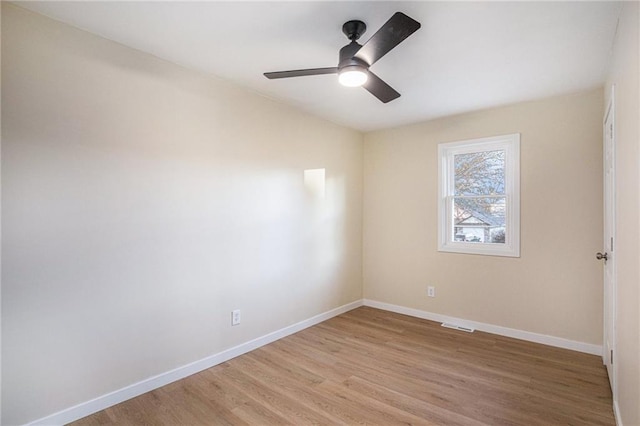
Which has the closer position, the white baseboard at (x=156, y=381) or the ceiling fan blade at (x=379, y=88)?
the white baseboard at (x=156, y=381)

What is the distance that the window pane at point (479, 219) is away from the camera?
3.58 m

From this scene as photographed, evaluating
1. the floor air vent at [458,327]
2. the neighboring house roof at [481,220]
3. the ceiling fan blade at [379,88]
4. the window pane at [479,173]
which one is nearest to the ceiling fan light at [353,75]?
the ceiling fan blade at [379,88]

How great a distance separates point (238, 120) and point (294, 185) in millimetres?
921

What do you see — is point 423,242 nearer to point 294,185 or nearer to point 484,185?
point 484,185

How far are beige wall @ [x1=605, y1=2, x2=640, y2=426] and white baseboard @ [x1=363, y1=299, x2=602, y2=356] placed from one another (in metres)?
1.16

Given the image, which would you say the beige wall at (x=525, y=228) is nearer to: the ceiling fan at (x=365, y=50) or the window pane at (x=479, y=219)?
the window pane at (x=479, y=219)

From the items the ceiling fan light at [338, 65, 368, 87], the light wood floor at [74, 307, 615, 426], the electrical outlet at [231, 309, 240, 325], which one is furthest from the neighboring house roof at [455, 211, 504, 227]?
the electrical outlet at [231, 309, 240, 325]

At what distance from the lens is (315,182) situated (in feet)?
12.6

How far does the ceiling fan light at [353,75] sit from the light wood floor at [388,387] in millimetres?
2131

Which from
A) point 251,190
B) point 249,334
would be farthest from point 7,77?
point 249,334

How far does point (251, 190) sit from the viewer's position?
3105 mm

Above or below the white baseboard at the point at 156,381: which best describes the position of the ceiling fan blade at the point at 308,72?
above

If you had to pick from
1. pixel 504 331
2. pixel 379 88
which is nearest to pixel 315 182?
pixel 379 88

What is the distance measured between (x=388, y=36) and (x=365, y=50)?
0.17 metres
